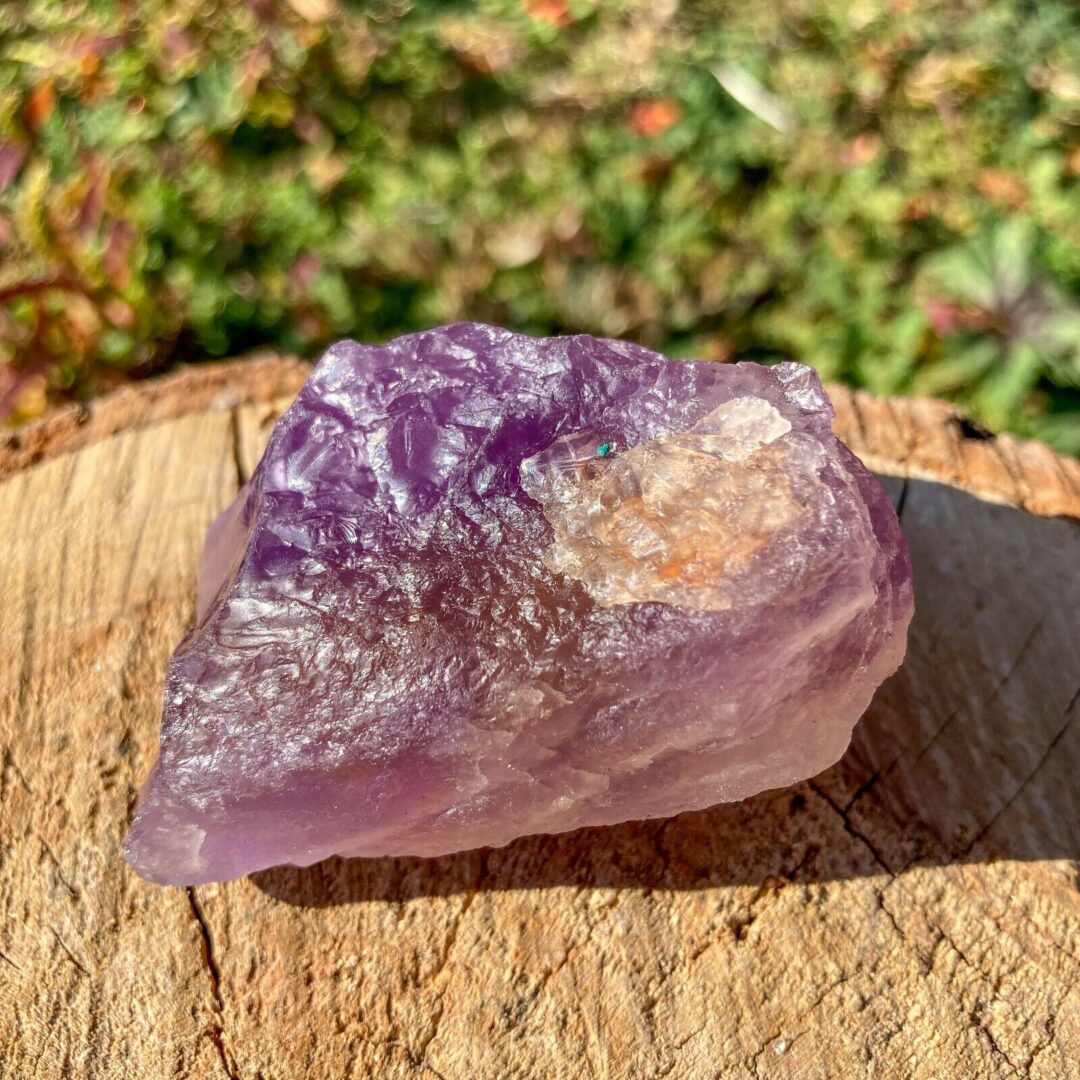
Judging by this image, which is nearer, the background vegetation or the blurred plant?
the blurred plant

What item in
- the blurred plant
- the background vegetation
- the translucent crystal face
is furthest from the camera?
the background vegetation

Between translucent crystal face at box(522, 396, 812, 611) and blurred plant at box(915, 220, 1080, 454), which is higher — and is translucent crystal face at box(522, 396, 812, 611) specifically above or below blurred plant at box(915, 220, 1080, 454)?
above

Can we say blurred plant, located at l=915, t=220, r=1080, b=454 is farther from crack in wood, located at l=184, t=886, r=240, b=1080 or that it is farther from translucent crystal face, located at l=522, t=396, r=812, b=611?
crack in wood, located at l=184, t=886, r=240, b=1080

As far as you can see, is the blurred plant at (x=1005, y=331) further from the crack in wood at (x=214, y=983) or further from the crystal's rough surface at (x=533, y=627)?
the crack in wood at (x=214, y=983)

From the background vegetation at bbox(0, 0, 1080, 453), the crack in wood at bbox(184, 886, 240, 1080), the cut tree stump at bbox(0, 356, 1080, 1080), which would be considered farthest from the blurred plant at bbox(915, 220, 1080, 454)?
the crack in wood at bbox(184, 886, 240, 1080)

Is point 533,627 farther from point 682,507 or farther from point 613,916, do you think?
point 613,916

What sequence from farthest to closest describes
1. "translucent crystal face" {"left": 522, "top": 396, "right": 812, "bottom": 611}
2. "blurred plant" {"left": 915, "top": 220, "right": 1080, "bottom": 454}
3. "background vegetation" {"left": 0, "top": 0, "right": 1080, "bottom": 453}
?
"background vegetation" {"left": 0, "top": 0, "right": 1080, "bottom": 453}, "blurred plant" {"left": 915, "top": 220, "right": 1080, "bottom": 454}, "translucent crystal face" {"left": 522, "top": 396, "right": 812, "bottom": 611}

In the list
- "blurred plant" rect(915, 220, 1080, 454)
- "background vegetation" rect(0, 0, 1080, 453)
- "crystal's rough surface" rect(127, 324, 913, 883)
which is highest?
"crystal's rough surface" rect(127, 324, 913, 883)
